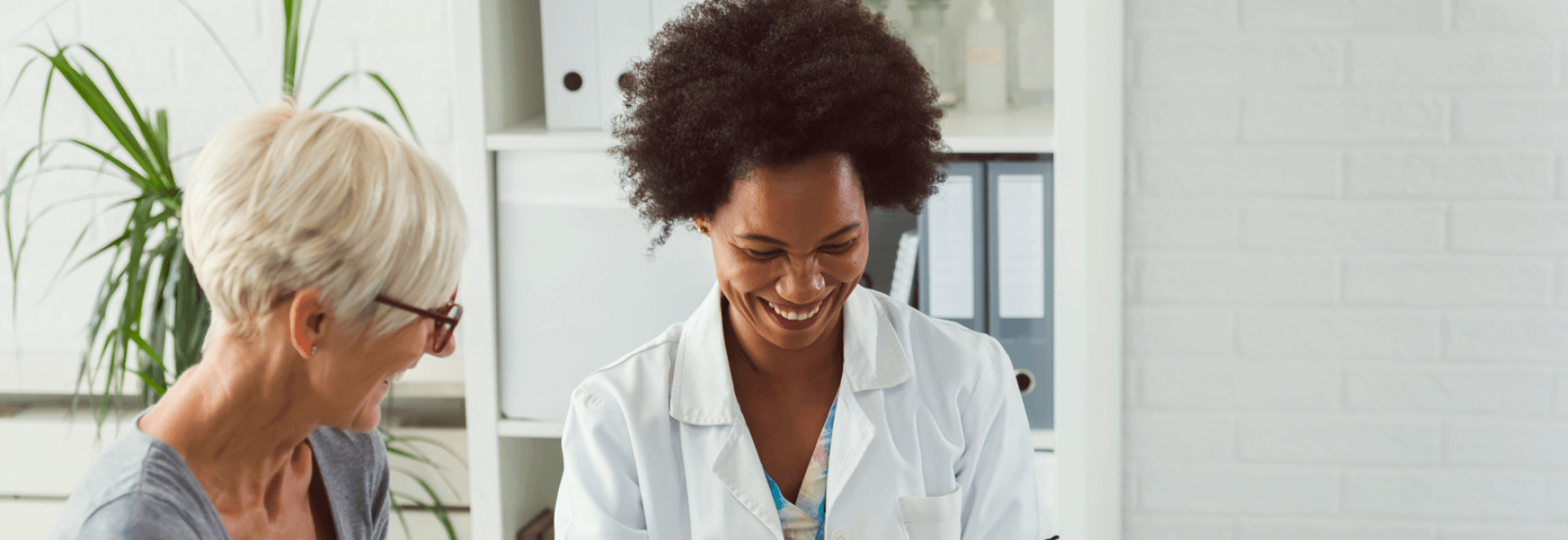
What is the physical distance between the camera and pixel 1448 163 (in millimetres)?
1798

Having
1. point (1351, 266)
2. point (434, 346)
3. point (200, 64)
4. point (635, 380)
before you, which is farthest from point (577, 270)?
point (1351, 266)

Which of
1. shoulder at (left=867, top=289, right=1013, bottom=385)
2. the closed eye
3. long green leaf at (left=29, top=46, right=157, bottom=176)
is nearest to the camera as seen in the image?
the closed eye

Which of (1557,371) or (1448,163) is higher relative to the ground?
(1448,163)

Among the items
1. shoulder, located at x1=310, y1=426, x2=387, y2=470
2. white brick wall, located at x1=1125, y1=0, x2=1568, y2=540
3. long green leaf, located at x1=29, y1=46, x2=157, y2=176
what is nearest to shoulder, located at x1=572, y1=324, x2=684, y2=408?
shoulder, located at x1=310, y1=426, x2=387, y2=470

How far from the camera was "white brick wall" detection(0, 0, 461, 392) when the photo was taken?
6.42 ft

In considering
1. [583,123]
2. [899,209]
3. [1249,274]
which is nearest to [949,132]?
[899,209]

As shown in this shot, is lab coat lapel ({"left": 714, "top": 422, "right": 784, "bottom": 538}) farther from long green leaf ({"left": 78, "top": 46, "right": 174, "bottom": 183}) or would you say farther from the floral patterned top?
long green leaf ({"left": 78, "top": 46, "right": 174, "bottom": 183})

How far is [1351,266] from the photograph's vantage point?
185cm

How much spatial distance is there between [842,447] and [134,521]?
2.06 feet

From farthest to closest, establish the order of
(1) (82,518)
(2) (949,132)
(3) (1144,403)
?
(3) (1144,403)
(2) (949,132)
(1) (82,518)

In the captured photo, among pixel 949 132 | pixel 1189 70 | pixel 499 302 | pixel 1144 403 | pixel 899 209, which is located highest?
pixel 1189 70

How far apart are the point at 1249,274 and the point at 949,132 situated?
65cm

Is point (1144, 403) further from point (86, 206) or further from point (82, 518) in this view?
point (86, 206)

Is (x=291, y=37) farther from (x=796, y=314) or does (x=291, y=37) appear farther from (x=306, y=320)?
(x=796, y=314)
